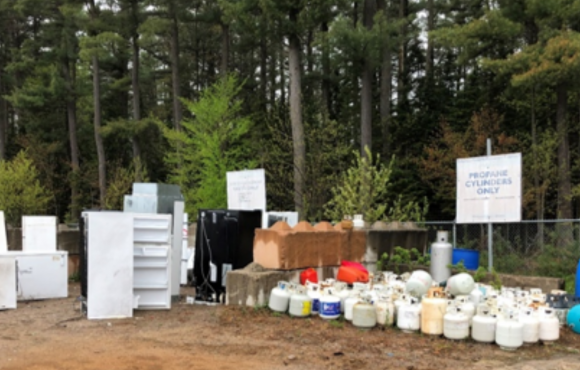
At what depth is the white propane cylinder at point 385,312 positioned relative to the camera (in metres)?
7.31

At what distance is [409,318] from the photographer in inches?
279

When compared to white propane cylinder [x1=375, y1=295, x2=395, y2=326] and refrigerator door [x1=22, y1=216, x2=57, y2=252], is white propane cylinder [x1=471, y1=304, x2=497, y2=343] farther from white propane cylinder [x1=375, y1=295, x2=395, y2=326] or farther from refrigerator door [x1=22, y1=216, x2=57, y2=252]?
refrigerator door [x1=22, y1=216, x2=57, y2=252]

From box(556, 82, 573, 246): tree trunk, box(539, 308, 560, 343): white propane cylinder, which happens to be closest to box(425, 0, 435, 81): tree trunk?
box(556, 82, 573, 246): tree trunk

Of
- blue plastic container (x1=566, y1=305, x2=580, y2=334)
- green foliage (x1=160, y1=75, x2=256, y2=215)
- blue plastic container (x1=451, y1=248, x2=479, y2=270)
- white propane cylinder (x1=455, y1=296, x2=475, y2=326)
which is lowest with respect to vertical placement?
blue plastic container (x1=566, y1=305, x2=580, y2=334)

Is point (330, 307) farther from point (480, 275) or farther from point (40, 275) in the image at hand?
point (40, 275)

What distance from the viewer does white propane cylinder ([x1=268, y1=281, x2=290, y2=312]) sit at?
8219 millimetres

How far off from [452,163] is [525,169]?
10.1 feet

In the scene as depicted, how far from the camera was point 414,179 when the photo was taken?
81.7ft

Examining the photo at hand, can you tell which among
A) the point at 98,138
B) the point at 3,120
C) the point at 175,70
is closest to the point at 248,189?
the point at 175,70

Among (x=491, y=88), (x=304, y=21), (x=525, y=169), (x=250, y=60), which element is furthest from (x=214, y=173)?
(x=250, y=60)

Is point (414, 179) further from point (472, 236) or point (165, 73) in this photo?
point (165, 73)

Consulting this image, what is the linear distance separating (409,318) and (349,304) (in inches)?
35.1

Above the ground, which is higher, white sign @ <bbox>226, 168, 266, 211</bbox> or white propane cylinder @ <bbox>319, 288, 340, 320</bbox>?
white sign @ <bbox>226, 168, 266, 211</bbox>

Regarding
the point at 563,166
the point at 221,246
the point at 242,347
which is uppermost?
the point at 563,166
